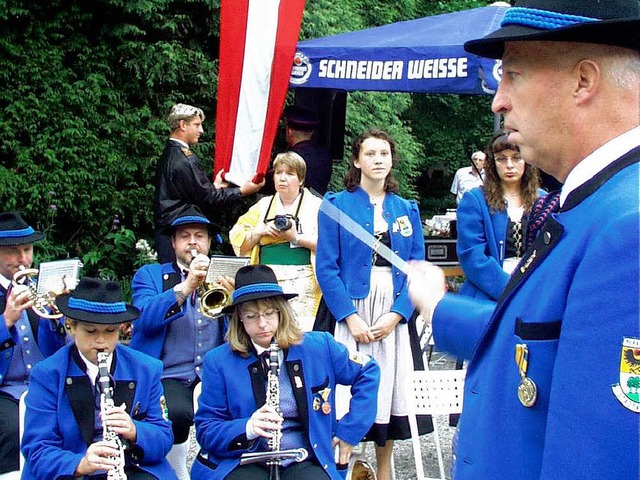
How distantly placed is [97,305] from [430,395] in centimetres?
186

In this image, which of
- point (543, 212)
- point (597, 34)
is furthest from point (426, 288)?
point (597, 34)

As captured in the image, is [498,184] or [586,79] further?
[498,184]

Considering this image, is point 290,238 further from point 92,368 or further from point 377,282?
point 92,368

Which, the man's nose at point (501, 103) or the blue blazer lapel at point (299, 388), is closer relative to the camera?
the man's nose at point (501, 103)

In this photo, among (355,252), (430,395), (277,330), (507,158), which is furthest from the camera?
(355,252)

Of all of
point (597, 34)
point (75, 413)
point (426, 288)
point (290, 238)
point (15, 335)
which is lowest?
point (75, 413)

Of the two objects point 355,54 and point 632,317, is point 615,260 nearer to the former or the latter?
point 632,317

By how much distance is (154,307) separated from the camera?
446 centimetres

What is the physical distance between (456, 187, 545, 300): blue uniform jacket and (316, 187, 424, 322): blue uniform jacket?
1.02ft

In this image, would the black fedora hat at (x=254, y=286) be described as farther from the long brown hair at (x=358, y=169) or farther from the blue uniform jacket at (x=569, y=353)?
the blue uniform jacket at (x=569, y=353)

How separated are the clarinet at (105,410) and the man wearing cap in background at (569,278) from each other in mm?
2206

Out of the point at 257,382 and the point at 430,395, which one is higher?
the point at 257,382

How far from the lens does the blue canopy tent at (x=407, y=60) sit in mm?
6215

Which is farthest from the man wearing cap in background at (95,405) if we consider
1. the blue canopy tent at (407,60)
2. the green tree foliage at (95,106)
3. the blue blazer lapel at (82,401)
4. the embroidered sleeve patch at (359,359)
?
the green tree foliage at (95,106)
